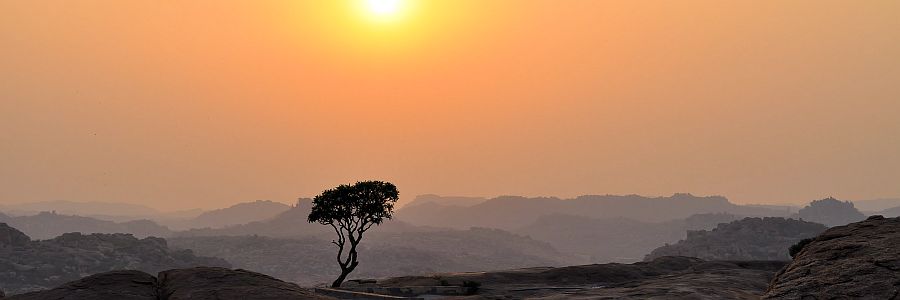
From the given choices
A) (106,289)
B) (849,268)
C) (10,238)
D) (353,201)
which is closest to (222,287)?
(106,289)

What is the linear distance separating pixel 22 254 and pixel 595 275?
164885 mm

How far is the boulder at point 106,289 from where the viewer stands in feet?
67.1

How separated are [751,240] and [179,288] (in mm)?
194795

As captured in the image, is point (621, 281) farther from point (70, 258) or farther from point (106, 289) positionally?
point (70, 258)

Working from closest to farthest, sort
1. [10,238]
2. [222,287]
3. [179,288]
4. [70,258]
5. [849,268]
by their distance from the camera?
[849,268], [222,287], [179,288], [70,258], [10,238]

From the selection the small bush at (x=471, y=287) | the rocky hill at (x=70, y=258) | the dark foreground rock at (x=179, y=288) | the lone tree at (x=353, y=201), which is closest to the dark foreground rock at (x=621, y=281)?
the small bush at (x=471, y=287)

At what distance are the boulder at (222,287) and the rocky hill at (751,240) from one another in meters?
174

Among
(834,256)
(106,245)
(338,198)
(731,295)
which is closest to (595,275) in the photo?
(731,295)

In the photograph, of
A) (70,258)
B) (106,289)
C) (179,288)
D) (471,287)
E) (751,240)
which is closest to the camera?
(106,289)

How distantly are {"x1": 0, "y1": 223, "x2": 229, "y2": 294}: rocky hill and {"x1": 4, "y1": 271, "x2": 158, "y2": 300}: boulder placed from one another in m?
143

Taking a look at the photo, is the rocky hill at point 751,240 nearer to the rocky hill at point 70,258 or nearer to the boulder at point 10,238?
the rocky hill at point 70,258

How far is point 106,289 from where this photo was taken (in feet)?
69.9

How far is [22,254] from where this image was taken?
511 feet

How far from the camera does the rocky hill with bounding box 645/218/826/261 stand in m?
176
